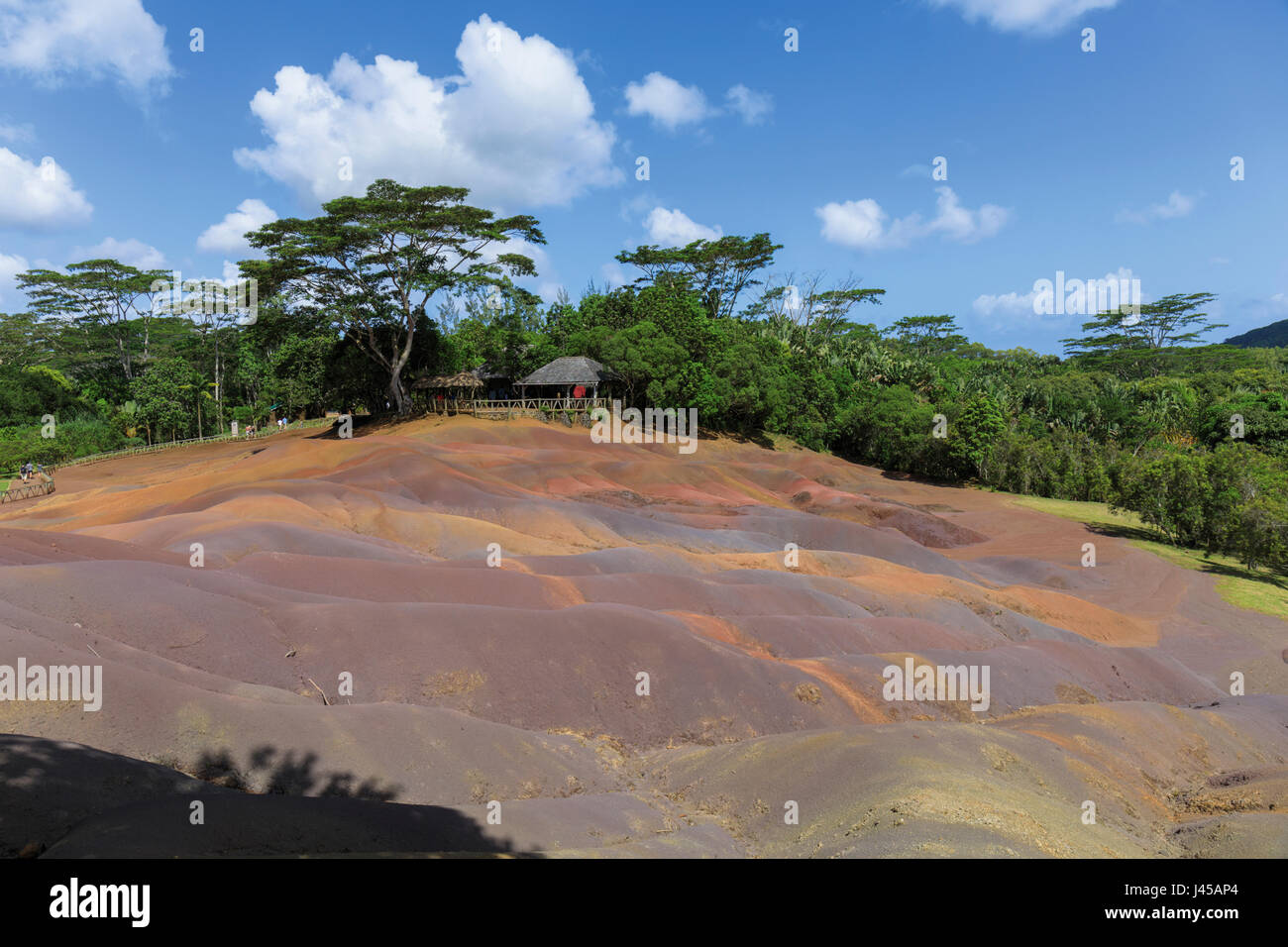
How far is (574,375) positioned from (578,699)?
38874mm

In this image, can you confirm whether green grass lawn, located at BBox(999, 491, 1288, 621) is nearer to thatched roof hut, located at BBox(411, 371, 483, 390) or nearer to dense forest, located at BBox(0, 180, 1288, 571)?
dense forest, located at BBox(0, 180, 1288, 571)

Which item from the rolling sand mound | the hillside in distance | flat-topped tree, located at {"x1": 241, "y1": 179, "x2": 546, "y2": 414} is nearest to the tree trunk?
flat-topped tree, located at {"x1": 241, "y1": 179, "x2": 546, "y2": 414}

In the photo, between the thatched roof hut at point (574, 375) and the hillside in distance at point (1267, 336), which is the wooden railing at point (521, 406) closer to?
the thatched roof hut at point (574, 375)

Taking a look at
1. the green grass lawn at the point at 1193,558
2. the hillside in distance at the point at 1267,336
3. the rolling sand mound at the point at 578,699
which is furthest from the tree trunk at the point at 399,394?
the hillside in distance at the point at 1267,336

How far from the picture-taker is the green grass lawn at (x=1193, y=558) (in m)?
26.0

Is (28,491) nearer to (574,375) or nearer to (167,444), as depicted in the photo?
(167,444)

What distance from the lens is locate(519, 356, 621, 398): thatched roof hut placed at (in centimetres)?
5053

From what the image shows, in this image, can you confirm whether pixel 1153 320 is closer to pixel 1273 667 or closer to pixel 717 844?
pixel 1273 667

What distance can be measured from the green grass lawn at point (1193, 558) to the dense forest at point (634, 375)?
90 cm

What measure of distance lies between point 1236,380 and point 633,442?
4788 cm

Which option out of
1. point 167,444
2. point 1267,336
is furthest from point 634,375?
point 1267,336

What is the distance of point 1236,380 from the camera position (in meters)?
56.4

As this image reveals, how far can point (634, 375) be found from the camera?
167 feet
